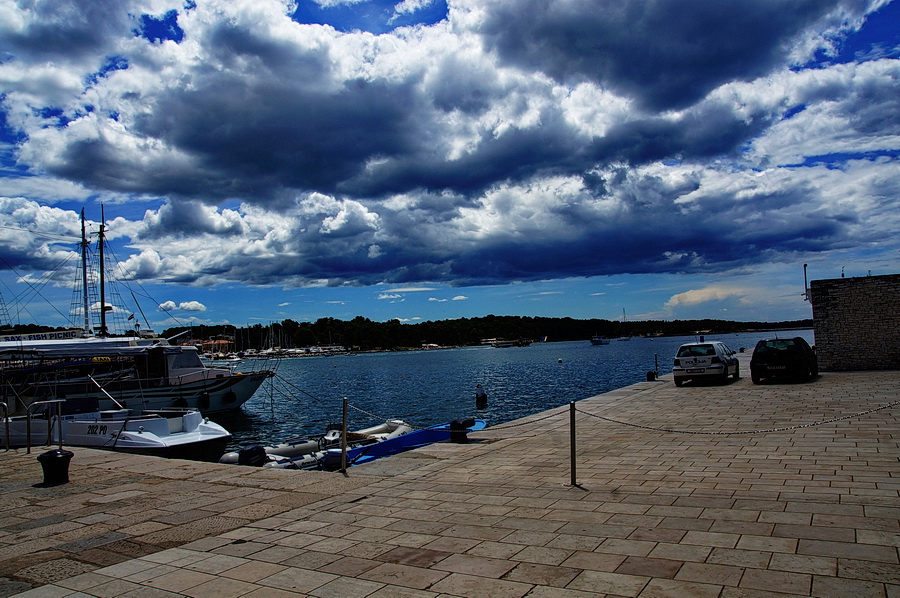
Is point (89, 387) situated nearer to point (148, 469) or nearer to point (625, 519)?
point (148, 469)

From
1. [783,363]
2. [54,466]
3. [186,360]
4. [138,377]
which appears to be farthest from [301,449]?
[186,360]

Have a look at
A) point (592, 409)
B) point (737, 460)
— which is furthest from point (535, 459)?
point (592, 409)

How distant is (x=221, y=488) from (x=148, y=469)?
2722mm

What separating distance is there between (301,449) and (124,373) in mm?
18950

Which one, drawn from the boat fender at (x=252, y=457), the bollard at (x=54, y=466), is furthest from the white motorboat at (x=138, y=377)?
the bollard at (x=54, y=466)

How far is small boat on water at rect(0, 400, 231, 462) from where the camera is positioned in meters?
18.2

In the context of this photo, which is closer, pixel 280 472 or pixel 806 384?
pixel 280 472

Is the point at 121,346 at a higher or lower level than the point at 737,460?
higher

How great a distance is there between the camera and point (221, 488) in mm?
9086

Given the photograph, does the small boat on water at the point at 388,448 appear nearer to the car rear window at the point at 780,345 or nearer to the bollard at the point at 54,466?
the bollard at the point at 54,466

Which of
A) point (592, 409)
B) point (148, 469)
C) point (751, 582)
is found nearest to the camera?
point (751, 582)

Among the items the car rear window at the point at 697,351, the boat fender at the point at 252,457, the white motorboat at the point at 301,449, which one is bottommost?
the white motorboat at the point at 301,449

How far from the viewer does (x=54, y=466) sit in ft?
31.6

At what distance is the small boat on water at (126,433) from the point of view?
18234 mm
